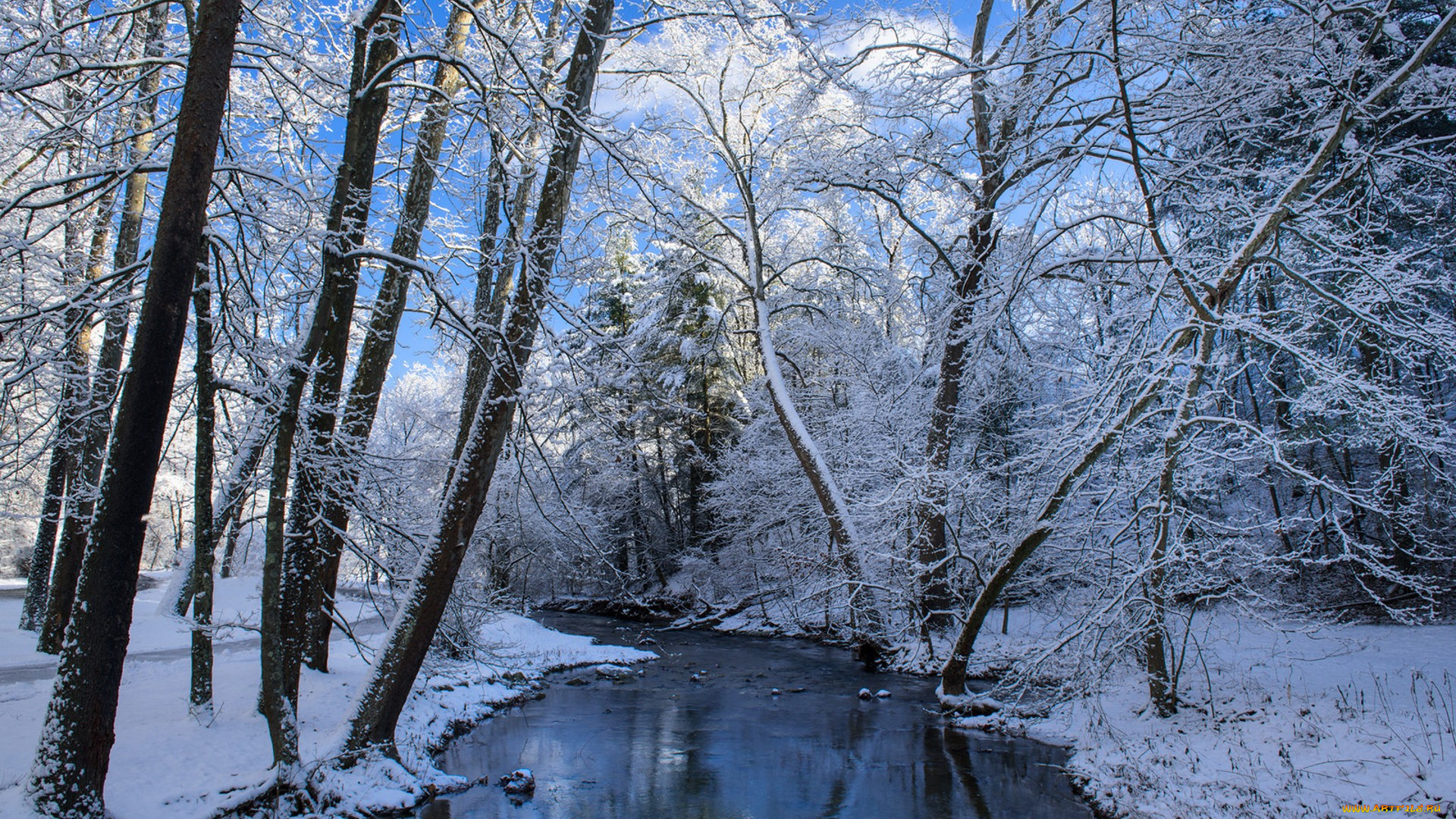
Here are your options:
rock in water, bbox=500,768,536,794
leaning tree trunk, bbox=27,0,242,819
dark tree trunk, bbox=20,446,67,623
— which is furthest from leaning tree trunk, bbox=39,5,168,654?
rock in water, bbox=500,768,536,794

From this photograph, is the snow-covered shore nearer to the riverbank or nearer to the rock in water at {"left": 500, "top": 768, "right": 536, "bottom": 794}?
the riverbank

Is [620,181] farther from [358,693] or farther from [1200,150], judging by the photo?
[1200,150]

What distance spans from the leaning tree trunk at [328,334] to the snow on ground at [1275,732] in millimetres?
6325

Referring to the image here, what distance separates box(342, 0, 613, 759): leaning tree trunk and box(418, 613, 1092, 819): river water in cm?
98

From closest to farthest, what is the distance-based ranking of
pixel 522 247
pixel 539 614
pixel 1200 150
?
pixel 522 247 → pixel 1200 150 → pixel 539 614

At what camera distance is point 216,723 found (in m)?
6.07

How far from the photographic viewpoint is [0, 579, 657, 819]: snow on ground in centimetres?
490

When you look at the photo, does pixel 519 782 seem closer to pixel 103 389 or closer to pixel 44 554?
pixel 103 389

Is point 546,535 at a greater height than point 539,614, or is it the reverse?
point 546,535

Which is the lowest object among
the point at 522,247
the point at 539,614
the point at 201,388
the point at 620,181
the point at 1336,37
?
the point at 539,614

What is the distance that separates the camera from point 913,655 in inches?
481

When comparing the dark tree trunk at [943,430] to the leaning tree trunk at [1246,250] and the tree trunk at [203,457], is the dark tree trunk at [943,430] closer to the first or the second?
the leaning tree trunk at [1246,250]

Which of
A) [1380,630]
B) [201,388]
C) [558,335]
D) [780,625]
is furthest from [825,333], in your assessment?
[201,388]

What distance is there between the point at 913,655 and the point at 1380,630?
656 cm
